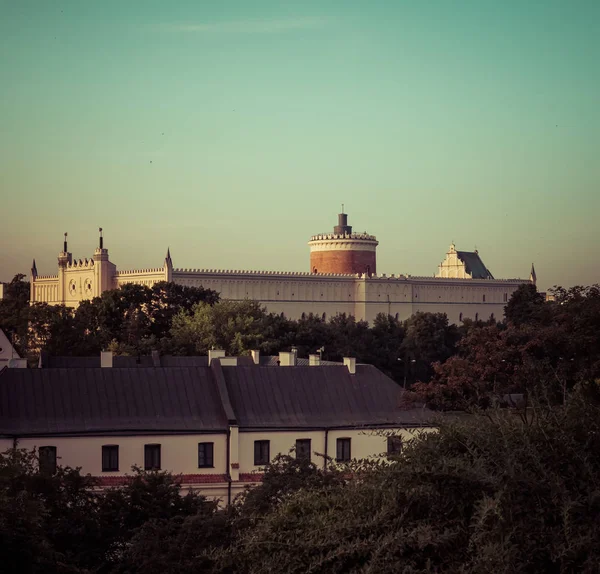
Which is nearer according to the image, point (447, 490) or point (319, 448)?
point (447, 490)

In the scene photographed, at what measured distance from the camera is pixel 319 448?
29688mm

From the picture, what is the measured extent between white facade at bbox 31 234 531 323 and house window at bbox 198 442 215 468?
233ft

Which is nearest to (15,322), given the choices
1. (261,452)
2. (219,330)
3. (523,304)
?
(219,330)

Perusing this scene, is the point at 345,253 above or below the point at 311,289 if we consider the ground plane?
above

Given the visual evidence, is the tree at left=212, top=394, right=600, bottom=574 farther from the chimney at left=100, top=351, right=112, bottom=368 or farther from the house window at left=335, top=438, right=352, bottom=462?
the chimney at left=100, top=351, right=112, bottom=368

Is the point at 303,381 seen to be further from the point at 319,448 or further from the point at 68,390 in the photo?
the point at 68,390

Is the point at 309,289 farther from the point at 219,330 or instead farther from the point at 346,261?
the point at 219,330

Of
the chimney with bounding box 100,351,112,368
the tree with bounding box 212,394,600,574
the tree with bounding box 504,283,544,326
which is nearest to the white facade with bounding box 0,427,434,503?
the chimney with bounding box 100,351,112,368

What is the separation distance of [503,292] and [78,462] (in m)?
103

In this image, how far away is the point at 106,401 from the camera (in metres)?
29.4

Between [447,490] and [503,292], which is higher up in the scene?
[503,292]

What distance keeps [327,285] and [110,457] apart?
85687 mm

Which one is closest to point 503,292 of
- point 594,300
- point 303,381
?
point 594,300

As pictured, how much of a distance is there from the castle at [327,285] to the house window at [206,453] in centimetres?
7090
